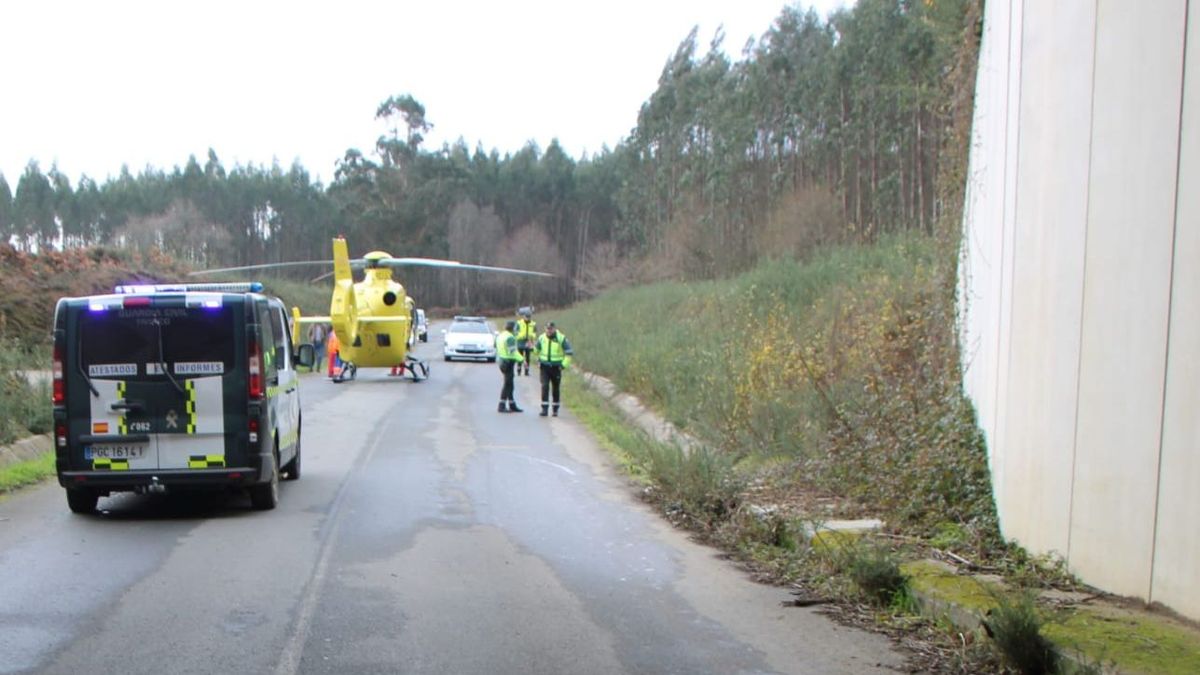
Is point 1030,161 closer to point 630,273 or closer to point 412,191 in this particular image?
point 630,273

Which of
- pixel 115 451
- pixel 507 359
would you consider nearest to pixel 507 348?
pixel 507 359

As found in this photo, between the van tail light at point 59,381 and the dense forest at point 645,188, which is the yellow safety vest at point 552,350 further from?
the van tail light at point 59,381

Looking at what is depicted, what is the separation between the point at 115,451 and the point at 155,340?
1074mm

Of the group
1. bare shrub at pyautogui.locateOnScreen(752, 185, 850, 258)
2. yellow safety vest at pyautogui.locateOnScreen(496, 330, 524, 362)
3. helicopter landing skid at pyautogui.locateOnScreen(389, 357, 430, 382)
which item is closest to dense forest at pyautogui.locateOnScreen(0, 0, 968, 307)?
bare shrub at pyautogui.locateOnScreen(752, 185, 850, 258)

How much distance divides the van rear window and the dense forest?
28.8ft

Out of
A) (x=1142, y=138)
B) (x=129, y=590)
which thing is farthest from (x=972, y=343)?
(x=129, y=590)

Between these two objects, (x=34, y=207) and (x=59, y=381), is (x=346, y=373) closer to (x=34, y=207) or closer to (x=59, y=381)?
(x=59, y=381)

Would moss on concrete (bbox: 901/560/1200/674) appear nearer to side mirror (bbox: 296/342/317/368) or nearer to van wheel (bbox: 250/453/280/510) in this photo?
van wheel (bbox: 250/453/280/510)

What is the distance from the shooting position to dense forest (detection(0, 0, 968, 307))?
34.6m

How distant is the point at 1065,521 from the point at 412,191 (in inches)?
2532

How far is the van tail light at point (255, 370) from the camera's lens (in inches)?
406

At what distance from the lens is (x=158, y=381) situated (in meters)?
10.1

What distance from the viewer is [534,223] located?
80.0 m

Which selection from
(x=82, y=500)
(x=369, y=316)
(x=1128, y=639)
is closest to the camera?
(x=1128, y=639)
